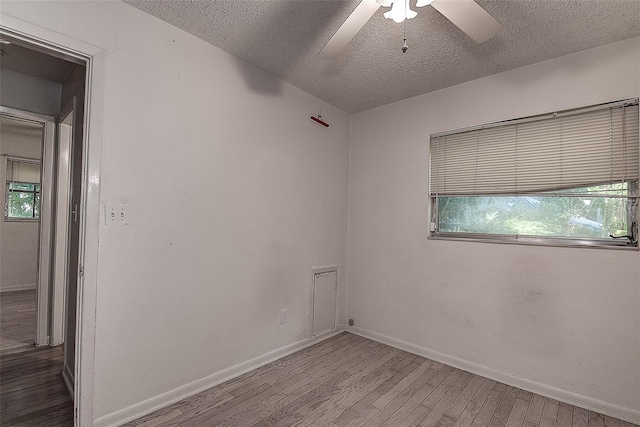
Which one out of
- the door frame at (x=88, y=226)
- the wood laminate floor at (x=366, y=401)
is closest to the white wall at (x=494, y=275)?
the wood laminate floor at (x=366, y=401)

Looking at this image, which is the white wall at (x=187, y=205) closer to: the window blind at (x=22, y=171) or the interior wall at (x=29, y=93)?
the interior wall at (x=29, y=93)

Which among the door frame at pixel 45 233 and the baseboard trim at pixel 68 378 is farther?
the door frame at pixel 45 233

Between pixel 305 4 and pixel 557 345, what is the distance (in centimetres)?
293

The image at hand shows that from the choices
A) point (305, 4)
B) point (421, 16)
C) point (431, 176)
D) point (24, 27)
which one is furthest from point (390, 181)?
point (24, 27)

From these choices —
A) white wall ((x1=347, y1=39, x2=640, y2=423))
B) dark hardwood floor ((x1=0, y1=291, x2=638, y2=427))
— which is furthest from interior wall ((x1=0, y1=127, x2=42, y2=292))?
white wall ((x1=347, y1=39, x2=640, y2=423))

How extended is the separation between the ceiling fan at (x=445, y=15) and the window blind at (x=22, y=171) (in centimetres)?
651

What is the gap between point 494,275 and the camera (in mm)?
2506

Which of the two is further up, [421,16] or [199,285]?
[421,16]

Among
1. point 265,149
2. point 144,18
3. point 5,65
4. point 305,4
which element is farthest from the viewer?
point 265,149

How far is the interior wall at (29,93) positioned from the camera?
2547 millimetres

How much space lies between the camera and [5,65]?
2.45 meters

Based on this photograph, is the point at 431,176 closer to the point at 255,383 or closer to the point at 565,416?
the point at 565,416

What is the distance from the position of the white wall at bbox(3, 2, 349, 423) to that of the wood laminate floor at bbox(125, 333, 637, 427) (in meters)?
0.23

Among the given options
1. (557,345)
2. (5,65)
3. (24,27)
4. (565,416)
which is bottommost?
(565,416)
